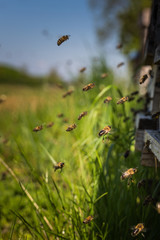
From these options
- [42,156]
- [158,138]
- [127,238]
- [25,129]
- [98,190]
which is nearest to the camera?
[158,138]

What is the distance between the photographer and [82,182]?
5.62 feet

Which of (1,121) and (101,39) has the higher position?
(101,39)

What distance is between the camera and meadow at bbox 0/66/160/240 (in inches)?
64.6

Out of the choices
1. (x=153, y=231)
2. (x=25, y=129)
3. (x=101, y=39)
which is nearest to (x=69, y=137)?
(x=25, y=129)

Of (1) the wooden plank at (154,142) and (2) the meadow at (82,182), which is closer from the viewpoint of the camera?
(1) the wooden plank at (154,142)

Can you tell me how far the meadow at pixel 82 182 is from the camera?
164 cm

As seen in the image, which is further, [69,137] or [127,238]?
[69,137]

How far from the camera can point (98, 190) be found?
178cm

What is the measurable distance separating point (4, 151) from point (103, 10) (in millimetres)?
19980

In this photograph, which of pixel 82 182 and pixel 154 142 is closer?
pixel 154 142

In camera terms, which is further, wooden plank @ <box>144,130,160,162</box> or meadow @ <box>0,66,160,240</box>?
meadow @ <box>0,66,160,240</box>

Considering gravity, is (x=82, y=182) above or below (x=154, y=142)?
below

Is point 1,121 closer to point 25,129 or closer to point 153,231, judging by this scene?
point 25,129

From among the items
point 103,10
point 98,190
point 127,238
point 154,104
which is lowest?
point 127,238
